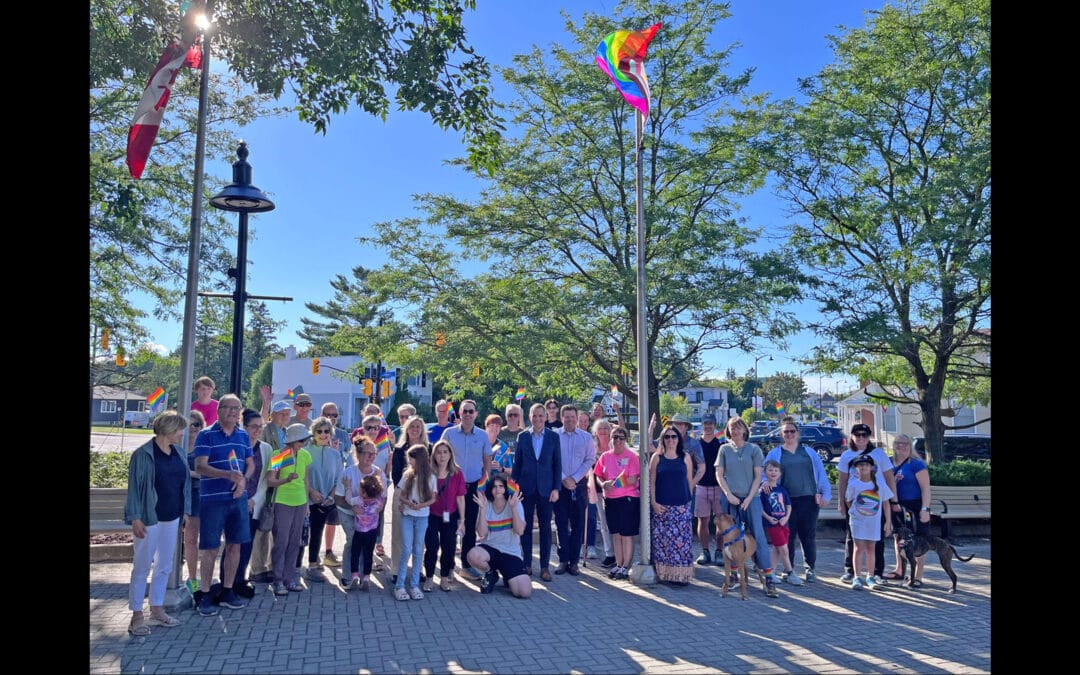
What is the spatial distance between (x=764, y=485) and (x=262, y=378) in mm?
66613

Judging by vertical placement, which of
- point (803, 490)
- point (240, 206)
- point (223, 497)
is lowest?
point (803, 490)

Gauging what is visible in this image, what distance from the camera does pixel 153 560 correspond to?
6066 mm

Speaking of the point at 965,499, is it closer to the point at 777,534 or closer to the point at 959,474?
the point at 959,474

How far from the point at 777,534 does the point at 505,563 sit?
10.5 ft

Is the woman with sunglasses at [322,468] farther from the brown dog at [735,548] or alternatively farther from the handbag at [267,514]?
the brown dog at [735,548]

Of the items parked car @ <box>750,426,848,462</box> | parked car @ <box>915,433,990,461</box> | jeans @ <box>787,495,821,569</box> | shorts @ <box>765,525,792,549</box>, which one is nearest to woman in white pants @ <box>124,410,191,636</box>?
shorts @ <box>765,525,792,549</box>

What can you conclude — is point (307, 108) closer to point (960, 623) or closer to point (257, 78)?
point (257, 78)

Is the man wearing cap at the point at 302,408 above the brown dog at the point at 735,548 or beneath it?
above

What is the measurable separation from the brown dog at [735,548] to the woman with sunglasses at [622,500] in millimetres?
1083

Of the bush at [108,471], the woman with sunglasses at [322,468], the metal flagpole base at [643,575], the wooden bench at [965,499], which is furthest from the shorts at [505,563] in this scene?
the wooden bench at [965,499]

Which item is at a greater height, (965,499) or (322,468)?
Answer: (322,468)

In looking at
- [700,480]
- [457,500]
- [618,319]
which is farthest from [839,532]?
[457,500]

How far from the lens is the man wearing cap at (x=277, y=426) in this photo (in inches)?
303

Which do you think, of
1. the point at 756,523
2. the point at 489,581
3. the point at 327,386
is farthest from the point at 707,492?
Answer: the point at 327,386
